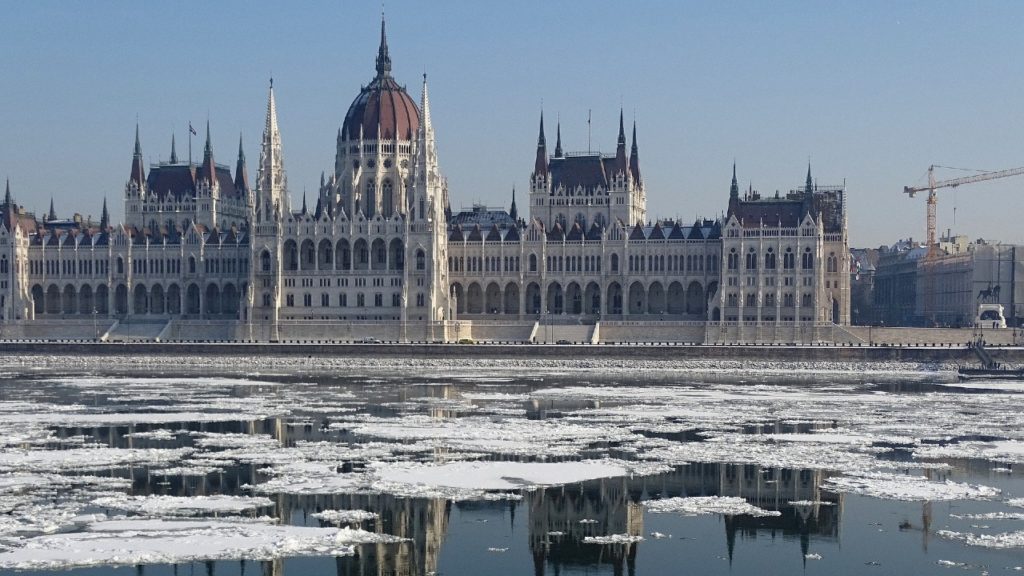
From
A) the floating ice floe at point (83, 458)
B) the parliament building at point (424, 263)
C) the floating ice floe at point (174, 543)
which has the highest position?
the parliament building at point (424, 263)

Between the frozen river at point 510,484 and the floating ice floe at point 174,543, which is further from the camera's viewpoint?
the frozen river at point 510,484

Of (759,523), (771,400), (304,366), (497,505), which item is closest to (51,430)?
(497,505)

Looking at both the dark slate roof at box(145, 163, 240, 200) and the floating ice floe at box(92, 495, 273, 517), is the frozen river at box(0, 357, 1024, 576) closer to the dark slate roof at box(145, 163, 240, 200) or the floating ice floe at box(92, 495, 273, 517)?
the floating ice floe at box(92, 495, 273, 517)

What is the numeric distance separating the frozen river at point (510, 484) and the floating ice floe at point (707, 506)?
0.10 m

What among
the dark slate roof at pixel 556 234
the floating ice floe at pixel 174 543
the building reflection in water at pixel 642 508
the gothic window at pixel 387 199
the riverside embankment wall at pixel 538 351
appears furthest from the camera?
the gothic window at pixel 387 199

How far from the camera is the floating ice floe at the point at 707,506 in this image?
3875 centimetres

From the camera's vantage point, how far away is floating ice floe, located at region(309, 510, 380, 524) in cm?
3684

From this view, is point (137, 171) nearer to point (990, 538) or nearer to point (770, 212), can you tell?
point (770, 212)

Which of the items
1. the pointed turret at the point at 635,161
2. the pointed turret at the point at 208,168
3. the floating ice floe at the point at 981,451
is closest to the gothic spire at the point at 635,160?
the pointed turret at the point at 635,161

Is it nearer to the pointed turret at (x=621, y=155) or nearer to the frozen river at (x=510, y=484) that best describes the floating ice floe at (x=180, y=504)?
the frozen river at (x=510, y=484)

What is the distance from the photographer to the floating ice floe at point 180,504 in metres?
37.5

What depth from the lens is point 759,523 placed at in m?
37.7

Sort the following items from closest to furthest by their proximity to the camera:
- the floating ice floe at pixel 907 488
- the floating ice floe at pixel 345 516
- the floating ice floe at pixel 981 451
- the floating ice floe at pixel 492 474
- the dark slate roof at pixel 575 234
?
the floating ice floe at pixel 345 516, the floating ice floe at pixel 907 488, the floating ice floe at pixel 492 474, the floating ice floe at pixel 981 451, the dark slate roof at pixel 575 234

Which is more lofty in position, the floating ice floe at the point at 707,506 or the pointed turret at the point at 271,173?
the pointed turret at the point at 271,173
